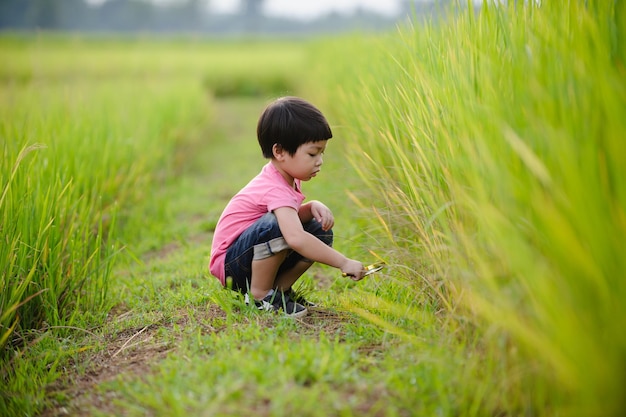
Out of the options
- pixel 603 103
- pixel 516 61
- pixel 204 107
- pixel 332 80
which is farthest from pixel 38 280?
pixel 204 107

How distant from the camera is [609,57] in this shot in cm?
153

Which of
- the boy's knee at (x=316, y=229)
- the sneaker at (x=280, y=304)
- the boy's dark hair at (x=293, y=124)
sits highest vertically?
the boy's dark hair at (x=293, y=124)

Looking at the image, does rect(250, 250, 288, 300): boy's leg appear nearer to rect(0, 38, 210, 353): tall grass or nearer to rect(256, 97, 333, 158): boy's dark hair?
rect(256, 97, 333, 158): boy's dark hair

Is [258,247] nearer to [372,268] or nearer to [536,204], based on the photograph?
[372,268]

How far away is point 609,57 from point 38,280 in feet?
6.77

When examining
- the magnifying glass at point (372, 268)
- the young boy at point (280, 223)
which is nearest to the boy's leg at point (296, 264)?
the young boy at point (280, 223)

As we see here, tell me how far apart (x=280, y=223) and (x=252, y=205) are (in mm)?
210

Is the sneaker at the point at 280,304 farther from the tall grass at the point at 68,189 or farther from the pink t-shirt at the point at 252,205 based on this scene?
the tall grass at the point at 68,189

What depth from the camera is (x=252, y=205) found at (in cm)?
231

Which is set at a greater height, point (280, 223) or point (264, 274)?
point (280, 223)

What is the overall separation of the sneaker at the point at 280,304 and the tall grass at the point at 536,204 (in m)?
0.41

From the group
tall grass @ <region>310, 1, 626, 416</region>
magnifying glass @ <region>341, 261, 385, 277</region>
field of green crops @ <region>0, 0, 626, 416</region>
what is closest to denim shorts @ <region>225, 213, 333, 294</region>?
field of green crops @ <region>0, 0, 626, 416</region>

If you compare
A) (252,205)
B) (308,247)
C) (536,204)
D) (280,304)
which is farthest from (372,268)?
(536,204)

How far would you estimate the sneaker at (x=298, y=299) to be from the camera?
2.33m
